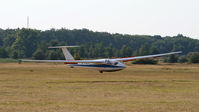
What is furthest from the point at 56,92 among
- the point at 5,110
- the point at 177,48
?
the point at 177,48

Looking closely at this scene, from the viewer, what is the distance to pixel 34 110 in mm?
18703

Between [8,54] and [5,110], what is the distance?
365 feet

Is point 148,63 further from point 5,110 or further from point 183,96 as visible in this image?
point 5,110

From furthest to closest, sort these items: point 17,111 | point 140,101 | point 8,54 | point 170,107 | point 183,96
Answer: point 8,54
point 183,96
point 140,101
point 170,107
point 17,111

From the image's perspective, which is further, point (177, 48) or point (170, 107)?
point (177, 48)

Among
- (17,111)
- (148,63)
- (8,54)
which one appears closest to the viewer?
(17,111)

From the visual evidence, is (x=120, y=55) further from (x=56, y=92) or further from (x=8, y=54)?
(x=56, y=92)

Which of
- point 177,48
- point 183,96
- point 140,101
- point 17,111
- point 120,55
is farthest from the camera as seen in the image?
point 177,48

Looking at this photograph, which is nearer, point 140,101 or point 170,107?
point 170,107

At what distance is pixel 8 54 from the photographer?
127625 millimetres

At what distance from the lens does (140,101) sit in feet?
72.5

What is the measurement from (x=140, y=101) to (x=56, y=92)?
5813 mm

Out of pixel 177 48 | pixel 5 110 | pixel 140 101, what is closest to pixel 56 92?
pixel 140 101

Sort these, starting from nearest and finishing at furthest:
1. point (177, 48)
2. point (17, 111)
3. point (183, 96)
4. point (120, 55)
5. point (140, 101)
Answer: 1. point (17, 111)
2. point (140, 101)
3. point (183, 96)
4. point (120, 55)
5. point (177, 48)
